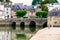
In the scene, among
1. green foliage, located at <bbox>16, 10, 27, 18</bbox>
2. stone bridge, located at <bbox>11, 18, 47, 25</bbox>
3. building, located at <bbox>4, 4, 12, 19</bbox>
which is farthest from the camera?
building, located at <bbox>4, 4, 12, 19</bbox>

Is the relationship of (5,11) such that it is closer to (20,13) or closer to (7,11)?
(7,11)

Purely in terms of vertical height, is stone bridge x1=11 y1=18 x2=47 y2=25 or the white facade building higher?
the white facade building

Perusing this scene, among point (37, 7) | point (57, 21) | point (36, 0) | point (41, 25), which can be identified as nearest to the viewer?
point (57, 21)

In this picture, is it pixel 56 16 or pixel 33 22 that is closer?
pixel 56 16

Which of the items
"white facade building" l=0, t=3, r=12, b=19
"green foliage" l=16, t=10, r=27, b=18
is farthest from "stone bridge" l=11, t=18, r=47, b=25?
"white facade building" l=0, t=3, r=12, b=19

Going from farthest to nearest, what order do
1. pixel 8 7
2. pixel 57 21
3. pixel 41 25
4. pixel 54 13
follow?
pixel 8 7
pixel 41 25
pixel 57 21
pixel 54 13

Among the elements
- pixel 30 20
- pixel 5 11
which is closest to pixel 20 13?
pixel 5 11

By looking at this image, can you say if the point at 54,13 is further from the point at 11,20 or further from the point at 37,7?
the point at 37,7

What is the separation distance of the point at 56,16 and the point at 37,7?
21.0m

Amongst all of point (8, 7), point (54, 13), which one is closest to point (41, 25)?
point (8, 7)

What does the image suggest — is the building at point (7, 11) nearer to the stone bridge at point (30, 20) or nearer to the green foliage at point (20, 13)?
the green foliage at point (20, 13)

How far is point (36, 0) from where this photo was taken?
76.3 m

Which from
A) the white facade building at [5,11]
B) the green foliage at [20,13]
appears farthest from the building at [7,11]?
the green foliage at [20,13]

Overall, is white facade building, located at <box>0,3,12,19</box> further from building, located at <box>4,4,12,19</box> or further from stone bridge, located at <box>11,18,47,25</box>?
stone bridge, located at <box>11,18,47,25</box>
